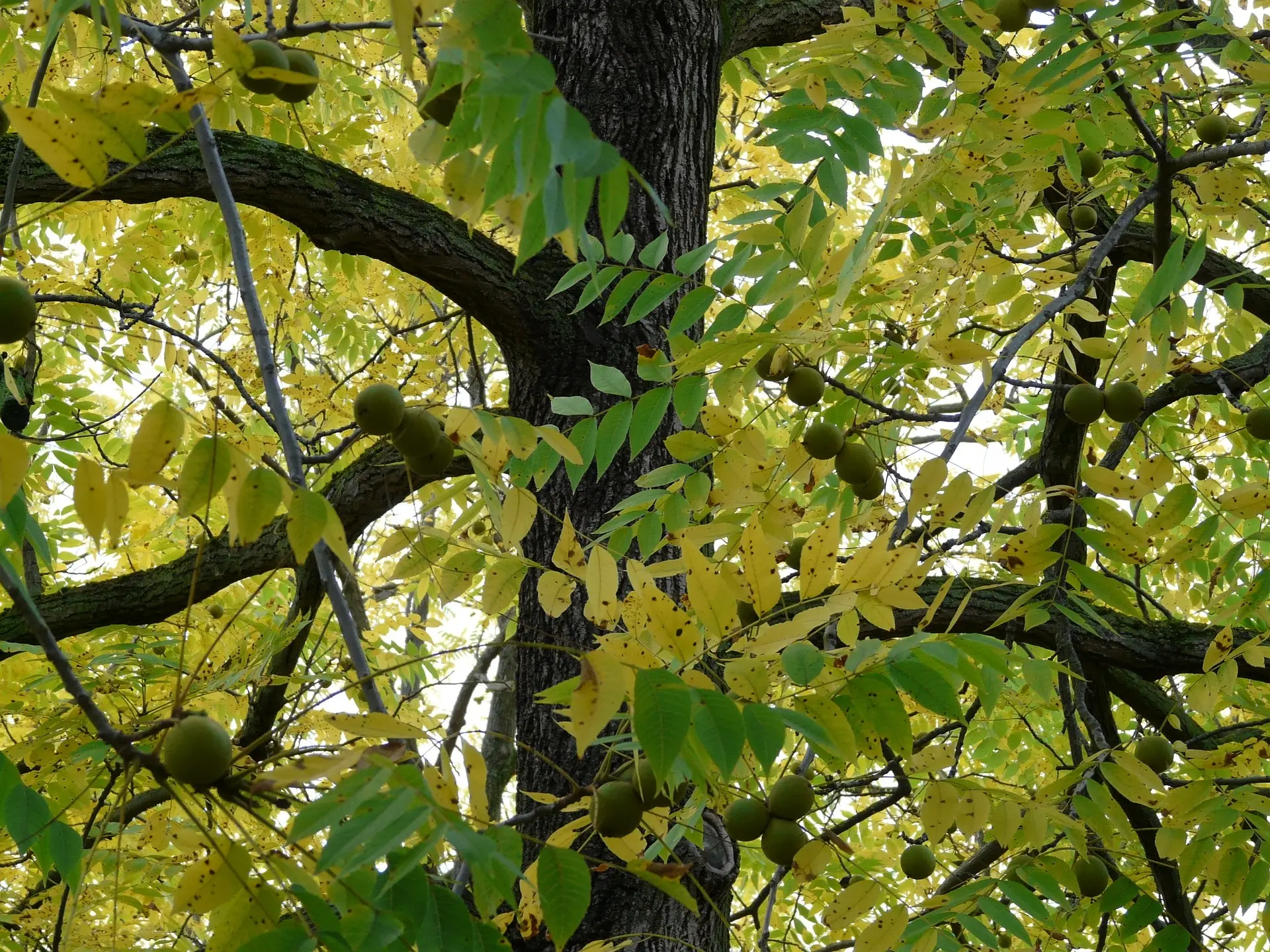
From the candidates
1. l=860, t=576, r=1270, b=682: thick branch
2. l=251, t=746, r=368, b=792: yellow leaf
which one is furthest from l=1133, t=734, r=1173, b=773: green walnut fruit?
l=251, t=746, r=368, b=792: yellow leaf

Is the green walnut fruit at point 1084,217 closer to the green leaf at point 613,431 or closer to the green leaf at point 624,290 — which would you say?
the green leaf at point 624,290

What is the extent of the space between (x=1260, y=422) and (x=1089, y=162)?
40.0 inches

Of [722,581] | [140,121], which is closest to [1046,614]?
[722,581]

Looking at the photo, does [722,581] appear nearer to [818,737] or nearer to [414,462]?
[818,737]

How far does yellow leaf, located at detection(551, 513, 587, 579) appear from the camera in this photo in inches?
65.8

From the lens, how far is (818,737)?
1.27 meters

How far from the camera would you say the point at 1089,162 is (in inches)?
123

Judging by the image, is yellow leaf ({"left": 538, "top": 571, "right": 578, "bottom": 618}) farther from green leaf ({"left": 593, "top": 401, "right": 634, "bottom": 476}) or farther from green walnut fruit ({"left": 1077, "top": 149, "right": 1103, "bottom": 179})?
green walnut fruit ({"left": 1077, "top": 149, "right": 1103, "bottom": 179})

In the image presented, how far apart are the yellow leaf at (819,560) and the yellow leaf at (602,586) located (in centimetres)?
28

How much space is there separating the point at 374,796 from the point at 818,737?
51cm

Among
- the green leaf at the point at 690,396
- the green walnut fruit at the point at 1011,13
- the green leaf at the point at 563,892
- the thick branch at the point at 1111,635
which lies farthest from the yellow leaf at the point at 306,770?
the green walnut fruit at the point at 1011,13

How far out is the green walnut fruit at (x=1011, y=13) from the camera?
8.18 ft

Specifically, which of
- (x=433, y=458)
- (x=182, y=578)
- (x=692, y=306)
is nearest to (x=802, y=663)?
(x=433, y=458)

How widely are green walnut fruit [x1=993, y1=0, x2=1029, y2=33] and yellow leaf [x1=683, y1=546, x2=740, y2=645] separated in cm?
176
